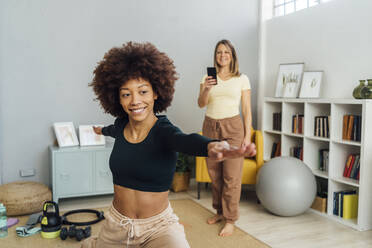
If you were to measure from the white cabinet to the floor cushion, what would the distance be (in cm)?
15

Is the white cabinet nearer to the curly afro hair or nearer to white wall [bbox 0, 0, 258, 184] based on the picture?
white wall [bbox 0, 0, 258, 184]

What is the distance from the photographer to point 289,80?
416cm

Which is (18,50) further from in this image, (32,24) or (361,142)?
(361,142)

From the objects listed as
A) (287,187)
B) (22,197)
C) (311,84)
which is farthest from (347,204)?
(22,197)

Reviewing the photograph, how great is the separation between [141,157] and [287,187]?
2113 millimetres

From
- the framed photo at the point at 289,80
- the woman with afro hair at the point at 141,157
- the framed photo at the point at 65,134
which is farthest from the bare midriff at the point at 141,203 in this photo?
the framed photo at the point at 289,80

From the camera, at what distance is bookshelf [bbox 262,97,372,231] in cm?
310

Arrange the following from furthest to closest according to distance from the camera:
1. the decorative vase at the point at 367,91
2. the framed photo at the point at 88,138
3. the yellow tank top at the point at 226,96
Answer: the framed photo at the point at 88,138, the decorative vase at the point at 367,91, the yellow tank top at the point at 226,96

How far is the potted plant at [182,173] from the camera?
431 centimetres

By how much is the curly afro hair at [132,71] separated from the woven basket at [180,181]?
2.76 m

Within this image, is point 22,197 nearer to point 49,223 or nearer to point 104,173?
point 49,223

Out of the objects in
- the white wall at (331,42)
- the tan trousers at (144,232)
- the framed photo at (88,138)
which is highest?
the white wall at (331,42)

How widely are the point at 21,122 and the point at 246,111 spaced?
2.30 meters

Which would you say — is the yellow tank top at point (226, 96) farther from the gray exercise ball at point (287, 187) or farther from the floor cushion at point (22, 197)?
the floor cushion at point (22, 197)
